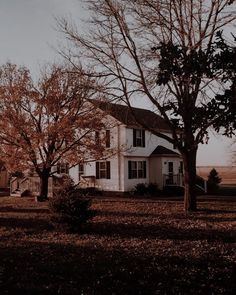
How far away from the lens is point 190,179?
75.6ft

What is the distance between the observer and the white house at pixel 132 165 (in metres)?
36.8

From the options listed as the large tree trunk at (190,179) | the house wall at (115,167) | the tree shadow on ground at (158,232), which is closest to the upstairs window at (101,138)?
the house wall at (115,167)

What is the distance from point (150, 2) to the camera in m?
20.7

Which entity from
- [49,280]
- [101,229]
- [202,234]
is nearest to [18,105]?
[101,229]

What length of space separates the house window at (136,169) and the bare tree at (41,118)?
9.14m

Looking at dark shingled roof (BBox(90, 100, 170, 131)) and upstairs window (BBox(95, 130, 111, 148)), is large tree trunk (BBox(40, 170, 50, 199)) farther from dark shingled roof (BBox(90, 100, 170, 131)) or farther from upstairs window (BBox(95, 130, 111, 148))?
dark shingled roof (BBox(90, 100, 170, 131))

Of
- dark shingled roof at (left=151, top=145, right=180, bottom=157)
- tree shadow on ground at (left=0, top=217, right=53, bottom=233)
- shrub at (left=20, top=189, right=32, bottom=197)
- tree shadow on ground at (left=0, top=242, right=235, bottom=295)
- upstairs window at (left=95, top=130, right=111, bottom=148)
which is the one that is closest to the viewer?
tree shadow on ground at (left=0, top=242, right=235, bottom=295)

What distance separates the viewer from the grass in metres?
8.65

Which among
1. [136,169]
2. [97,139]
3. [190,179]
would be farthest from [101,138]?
[190,179]

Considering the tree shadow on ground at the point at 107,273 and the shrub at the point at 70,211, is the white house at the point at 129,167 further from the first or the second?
the tree shadow on ground at the point at 107,273

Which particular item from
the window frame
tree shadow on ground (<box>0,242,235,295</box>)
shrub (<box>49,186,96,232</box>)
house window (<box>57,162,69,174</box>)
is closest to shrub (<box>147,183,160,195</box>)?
the window frame

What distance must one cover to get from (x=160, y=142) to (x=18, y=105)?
17.1m

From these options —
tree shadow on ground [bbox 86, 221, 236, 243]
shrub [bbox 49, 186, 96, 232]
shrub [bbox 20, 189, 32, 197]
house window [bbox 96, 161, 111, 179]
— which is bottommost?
tree shadow on ground [bbox 86, 221, 236, 243]

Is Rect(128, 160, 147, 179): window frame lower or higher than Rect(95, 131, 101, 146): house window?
lower
